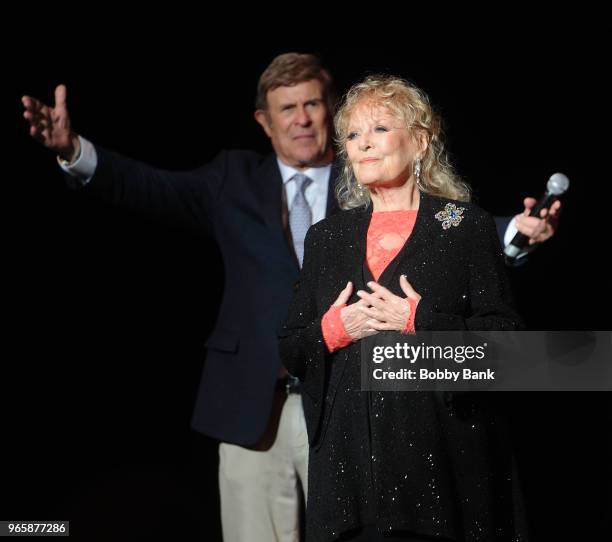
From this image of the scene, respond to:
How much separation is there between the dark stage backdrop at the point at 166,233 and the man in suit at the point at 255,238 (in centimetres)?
35

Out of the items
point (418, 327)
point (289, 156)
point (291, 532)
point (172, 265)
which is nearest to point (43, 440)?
point (172, 265)

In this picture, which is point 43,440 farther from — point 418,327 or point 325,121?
point 418,327

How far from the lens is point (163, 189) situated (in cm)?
298

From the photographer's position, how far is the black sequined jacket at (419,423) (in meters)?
1.99

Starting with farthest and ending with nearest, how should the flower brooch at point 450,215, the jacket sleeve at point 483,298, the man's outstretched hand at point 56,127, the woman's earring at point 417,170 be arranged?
1. the man's outstretched hand at point 56,127
2. the woman's earring at point 417,170
3. the flower brooch at point 450,215
4. the jacket sleeve at point 483,298

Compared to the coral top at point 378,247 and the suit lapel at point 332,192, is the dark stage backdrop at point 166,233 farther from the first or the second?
the coral top at point 378,247

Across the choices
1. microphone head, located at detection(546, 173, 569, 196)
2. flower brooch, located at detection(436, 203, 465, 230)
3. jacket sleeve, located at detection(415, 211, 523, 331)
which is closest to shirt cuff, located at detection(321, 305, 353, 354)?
jacket sleeve, located at detection(415, 211, 523, 331)

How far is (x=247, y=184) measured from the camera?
2.94 m

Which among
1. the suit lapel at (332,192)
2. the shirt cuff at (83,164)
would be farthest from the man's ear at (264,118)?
the shirt cuff at (83,164)

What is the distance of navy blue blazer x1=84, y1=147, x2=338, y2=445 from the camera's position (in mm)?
2770

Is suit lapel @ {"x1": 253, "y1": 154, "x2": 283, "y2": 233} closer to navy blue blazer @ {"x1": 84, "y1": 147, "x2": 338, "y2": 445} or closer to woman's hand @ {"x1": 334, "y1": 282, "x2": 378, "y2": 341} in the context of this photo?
navy blue blazer @ {"x1": 84, "y1": 147, "x2": 338, "y2": 445}

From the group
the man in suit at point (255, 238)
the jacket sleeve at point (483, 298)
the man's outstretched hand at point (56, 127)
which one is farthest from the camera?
the man in suit at point (255, 238)

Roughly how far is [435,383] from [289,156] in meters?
1.14

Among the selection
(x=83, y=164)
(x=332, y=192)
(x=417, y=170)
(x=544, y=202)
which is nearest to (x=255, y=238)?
(x=332, y=192)
